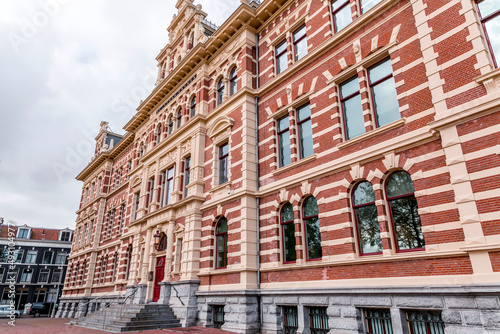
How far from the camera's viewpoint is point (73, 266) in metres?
37.4

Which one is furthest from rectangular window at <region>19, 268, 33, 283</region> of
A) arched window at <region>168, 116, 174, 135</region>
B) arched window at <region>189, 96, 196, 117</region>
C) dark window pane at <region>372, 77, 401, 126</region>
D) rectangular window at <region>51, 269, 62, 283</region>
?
dark window pane at <region>372, 77, 401, 126</region>

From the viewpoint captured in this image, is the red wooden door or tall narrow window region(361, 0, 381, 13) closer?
tall narrow window region(361, 0, 381, 13)

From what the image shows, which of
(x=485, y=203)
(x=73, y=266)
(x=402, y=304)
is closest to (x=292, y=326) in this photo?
(x=402, y=304)

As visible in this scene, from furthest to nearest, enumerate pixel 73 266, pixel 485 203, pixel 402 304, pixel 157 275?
pixel 73 266 < pixel 157 275 < pixel 402 304 < pixel 485 203

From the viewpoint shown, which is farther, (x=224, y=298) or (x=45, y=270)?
(x=45, y=270)

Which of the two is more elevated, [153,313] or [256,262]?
[256,262]

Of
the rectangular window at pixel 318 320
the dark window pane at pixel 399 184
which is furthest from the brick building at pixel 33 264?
the dark window pane at pixel 399 184

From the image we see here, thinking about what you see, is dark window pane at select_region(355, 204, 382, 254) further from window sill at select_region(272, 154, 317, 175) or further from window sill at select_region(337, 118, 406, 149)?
window sill at select_region(272, 154, 317, 175)

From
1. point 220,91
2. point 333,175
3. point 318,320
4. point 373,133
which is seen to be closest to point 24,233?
point 220,91

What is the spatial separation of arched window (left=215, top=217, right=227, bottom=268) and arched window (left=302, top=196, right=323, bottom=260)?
512 centimetres

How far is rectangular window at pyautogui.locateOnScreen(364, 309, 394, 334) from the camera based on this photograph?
9.77 meters

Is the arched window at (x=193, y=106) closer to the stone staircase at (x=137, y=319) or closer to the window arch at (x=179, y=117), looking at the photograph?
the window arch at (x=179, y=117)

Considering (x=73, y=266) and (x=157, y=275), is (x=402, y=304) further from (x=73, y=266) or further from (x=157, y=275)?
(x=73, y=266)

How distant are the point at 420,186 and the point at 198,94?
15144 mm
